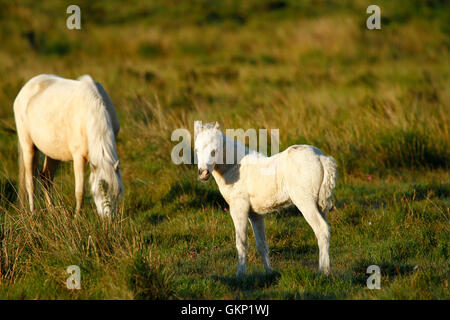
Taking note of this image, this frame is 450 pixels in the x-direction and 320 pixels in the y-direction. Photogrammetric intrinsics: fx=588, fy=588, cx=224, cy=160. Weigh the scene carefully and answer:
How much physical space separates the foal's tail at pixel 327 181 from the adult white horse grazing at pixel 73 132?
7.14 ft

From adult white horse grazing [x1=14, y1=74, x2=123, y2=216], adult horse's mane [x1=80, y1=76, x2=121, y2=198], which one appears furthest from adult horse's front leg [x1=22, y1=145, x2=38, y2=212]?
adult horse's mane [x1=80, y1=76, x2=121, y2=198]

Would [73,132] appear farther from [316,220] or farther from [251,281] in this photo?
[316,220]

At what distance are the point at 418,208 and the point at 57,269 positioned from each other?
426 centimetres

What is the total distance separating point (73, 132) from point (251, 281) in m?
3.18

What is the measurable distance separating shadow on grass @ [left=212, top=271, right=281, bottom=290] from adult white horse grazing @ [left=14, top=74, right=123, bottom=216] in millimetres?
1436

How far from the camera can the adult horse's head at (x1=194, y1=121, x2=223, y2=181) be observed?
5.09m

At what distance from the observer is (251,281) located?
17.3 ft

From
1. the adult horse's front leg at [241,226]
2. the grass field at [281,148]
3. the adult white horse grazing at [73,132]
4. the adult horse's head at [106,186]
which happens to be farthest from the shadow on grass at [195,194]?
the adult horse's front leg at [241,226]

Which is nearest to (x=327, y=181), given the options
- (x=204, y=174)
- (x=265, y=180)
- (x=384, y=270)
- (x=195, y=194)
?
(x=265, y=180)

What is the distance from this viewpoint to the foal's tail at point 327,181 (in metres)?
5.00
